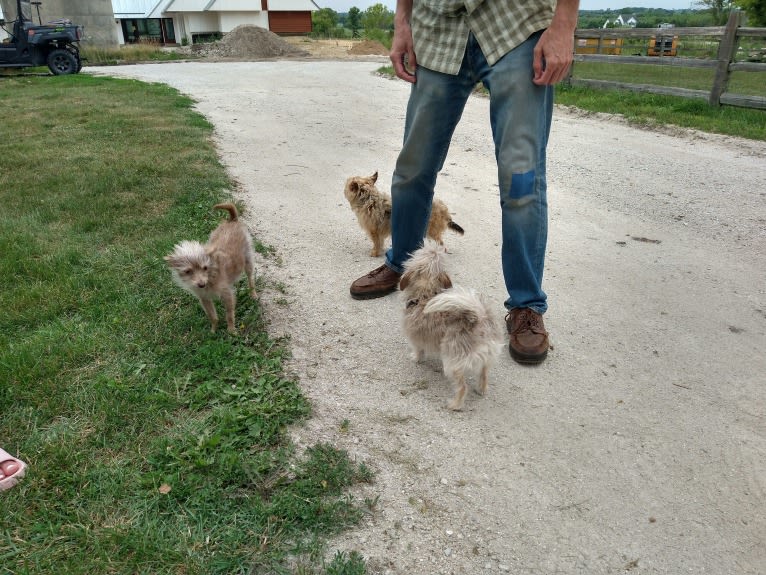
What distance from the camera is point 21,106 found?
12289 mm

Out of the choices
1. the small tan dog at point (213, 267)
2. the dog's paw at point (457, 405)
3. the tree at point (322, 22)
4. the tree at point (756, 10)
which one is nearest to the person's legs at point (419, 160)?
the small tan dog at point (213, 267)

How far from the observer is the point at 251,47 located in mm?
34906

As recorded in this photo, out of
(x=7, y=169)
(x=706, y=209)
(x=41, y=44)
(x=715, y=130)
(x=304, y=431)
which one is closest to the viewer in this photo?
(x=304, y=431)

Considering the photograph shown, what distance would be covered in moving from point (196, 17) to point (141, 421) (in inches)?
2297

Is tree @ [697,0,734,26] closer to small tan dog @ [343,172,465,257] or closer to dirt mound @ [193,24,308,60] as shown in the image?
dirt mound @ [193,24,308,60]

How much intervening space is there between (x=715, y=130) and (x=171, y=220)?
8582 millimetres

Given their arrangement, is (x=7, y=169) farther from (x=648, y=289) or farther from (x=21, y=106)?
(x=648, y=289)

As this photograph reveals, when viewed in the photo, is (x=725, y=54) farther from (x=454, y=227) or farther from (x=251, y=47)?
(x=251, y=47)

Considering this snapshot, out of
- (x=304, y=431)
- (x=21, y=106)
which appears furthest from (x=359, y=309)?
(x=21, y=106)

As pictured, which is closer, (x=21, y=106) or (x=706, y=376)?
(x=706, y=376)

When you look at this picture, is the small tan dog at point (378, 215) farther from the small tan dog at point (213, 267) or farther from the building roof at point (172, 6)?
the building roof at point (172, 6)

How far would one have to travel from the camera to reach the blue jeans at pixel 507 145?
2.88 metres

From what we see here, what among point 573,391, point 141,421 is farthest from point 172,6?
point 573,391

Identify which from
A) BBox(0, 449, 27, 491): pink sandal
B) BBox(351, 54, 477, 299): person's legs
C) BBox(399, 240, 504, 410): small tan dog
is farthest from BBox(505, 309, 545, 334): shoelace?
BBox(0, 449, 27, 491): pink sandal
